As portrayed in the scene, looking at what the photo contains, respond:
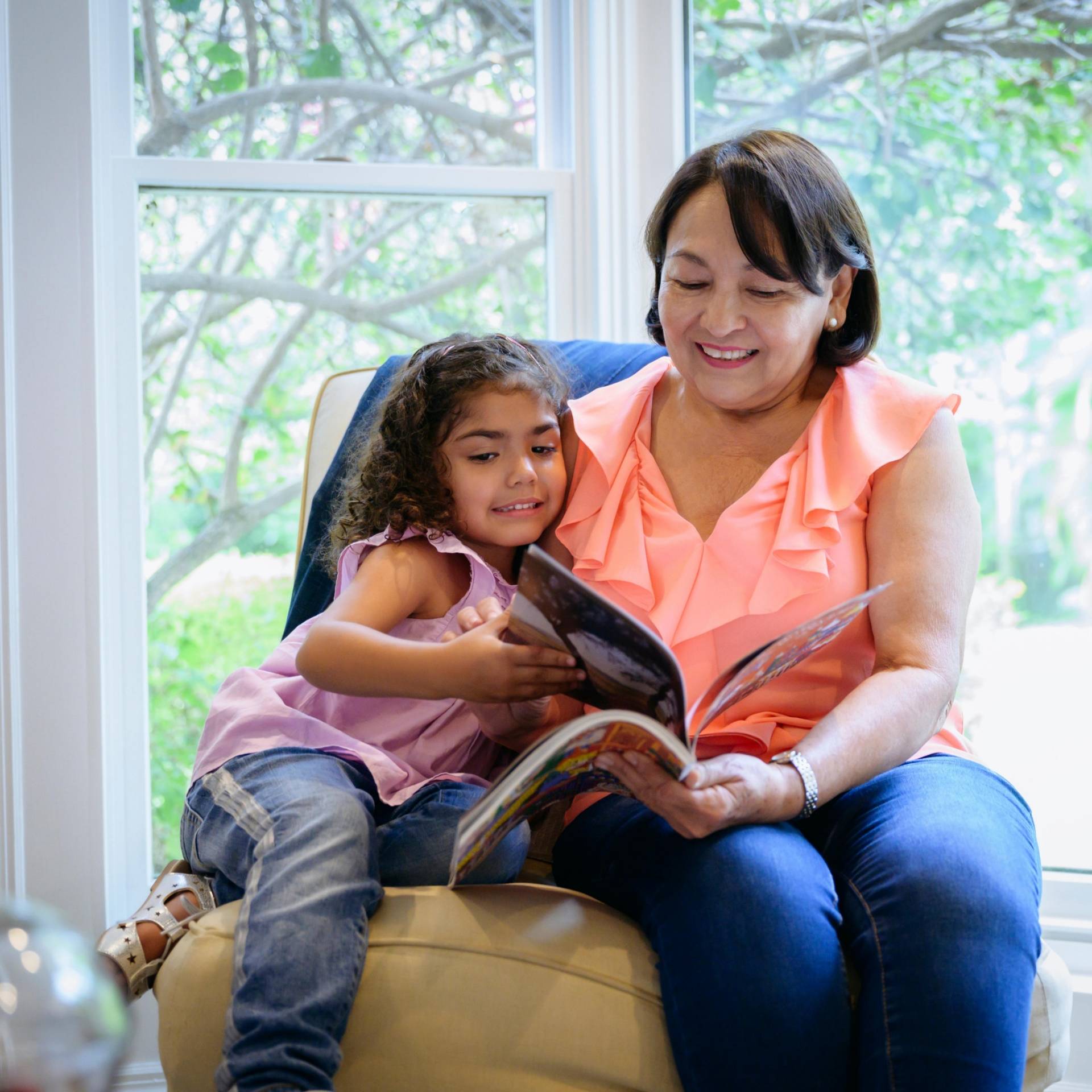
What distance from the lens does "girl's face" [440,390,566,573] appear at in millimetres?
1297

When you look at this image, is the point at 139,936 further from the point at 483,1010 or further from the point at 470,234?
the point at 470,234

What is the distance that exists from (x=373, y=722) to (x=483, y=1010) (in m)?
0.42

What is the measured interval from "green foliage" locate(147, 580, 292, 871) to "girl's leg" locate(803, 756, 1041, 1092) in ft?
4.17

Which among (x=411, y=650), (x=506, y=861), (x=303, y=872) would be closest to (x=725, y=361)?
(x=411, y=650)

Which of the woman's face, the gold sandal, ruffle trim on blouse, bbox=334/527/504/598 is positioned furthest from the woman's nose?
the gold sandal

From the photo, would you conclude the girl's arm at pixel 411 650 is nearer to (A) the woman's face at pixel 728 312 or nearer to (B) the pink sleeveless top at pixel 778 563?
(B) the pink sleeveless top at pixel 778 563

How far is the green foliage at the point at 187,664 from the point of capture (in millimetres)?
2010

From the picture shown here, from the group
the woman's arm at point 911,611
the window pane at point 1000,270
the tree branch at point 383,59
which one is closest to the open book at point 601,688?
the woman's arm at point 911,611

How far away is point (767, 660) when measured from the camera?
94 cm

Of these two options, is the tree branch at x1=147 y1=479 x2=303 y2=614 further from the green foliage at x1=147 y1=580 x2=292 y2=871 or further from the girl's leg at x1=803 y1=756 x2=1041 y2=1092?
the girl's leg at x1=803 y1=756 x2=1041 y2=1092

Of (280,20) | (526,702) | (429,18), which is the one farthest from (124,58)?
(526,702)

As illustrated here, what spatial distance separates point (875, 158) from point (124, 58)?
4.36 feet

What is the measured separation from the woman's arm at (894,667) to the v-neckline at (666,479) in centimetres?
11

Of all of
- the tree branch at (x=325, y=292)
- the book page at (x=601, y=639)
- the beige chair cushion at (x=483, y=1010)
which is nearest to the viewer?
the book page at (x=601, y=639)
